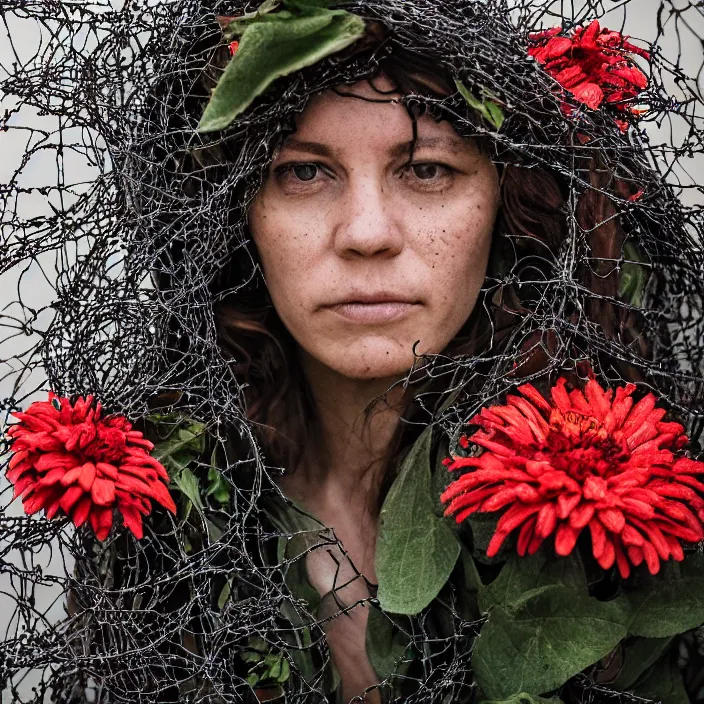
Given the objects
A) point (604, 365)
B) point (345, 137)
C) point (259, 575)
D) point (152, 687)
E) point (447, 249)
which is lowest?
point (152, 687)

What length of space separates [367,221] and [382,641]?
365 mm

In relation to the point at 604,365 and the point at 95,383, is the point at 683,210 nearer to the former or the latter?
the point at 604,365

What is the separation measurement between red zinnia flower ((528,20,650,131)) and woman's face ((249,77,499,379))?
12cm

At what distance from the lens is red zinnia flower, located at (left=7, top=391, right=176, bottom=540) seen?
0.76 meters

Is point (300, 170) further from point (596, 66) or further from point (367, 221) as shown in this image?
point (596, 66)

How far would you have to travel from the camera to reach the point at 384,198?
0.84 meters

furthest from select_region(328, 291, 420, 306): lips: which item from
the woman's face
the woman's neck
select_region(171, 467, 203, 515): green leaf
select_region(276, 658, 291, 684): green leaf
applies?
select_region(276, 658, 291, 684): green leaf

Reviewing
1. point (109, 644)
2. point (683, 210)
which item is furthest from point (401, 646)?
point (683, 210)

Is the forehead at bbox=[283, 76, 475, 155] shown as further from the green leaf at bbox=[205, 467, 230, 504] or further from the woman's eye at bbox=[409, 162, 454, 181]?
the green leaf at bbox=[205, 467, 230, 504]

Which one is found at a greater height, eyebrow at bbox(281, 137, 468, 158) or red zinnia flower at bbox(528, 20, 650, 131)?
red zinnia flower at bbox(528, 20, 650, 131)

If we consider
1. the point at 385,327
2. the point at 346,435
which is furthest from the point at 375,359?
the point at 346,435

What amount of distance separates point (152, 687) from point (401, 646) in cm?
22

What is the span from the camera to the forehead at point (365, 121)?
32.7 inches

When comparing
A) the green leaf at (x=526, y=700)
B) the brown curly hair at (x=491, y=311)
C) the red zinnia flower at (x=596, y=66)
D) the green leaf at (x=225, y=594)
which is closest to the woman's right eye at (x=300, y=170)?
the brown curly hair at (x=491, y=311)
